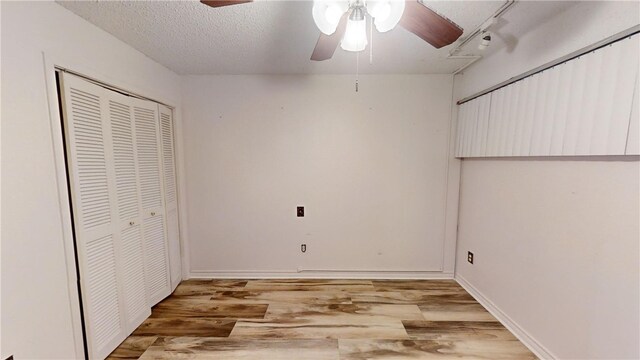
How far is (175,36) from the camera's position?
69.0 inches

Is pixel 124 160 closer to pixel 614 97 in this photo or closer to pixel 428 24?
pixel 428 24

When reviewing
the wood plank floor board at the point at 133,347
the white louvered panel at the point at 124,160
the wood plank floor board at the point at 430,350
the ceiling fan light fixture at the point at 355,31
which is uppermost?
the ceiling fan light fixture at the point at 355,31

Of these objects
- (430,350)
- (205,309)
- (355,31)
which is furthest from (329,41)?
(205,309)

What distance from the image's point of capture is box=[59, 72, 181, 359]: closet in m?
1.50

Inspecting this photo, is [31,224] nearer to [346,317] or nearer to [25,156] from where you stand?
[25,156]

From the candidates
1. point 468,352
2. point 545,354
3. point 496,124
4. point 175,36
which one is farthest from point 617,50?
point 175,36

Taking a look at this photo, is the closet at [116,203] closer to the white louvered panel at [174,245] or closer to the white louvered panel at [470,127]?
the white louvered panel at [174,245]

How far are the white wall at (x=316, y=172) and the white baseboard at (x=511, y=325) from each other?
16.9 inches

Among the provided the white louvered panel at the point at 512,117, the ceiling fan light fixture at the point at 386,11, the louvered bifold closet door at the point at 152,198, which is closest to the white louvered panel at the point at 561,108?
the white louvered panel at the point at 512,117

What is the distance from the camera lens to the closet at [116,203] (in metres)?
1.50

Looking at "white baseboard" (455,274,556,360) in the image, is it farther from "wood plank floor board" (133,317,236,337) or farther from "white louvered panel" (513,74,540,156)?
"wood plank floor board" (133,317,236,337)

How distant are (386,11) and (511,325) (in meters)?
2.44

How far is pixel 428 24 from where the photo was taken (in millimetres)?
1164

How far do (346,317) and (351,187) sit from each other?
1.28m
